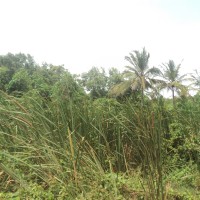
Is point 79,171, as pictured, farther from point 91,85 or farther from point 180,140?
point 91,85

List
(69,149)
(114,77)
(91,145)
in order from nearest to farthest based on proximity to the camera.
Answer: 1. (69,149)
2. (91,145)
3. (114,77)

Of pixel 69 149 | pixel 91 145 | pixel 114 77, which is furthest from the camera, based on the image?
pixel 114 77

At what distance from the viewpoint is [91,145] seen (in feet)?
9.39

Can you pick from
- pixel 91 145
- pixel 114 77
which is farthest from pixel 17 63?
pixel 91 145

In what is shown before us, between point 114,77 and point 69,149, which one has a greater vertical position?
point 114,77

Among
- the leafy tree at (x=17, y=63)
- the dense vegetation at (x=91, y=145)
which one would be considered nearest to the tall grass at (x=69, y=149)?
the dense vegetation at (x=91, y=145)

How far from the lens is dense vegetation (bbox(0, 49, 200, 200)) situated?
1.83m

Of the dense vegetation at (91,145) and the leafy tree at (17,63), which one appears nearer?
the dense vegetation at (91,145)

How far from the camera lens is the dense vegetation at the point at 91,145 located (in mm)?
1832

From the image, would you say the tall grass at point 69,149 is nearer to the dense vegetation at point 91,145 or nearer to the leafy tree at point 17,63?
the dense vegetation at point 91,145

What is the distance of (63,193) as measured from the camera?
6.08ft

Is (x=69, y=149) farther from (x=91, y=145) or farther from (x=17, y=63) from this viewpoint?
(x=17, y=63)

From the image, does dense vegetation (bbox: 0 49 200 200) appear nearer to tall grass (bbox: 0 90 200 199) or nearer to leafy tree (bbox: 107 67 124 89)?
tall grass (bbox: 0 90 200 199)

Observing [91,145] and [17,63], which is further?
[17,63]
